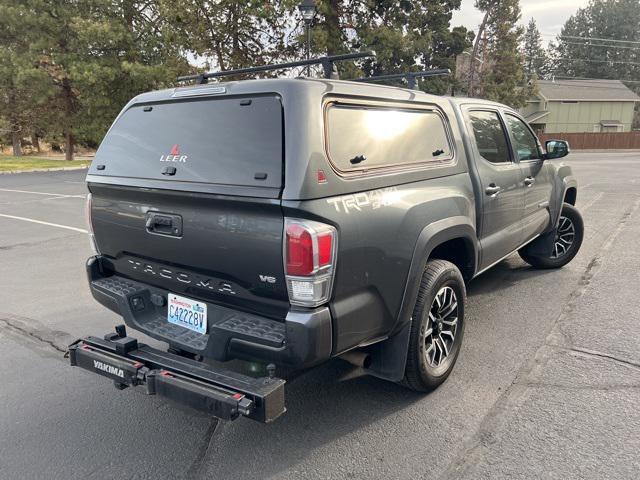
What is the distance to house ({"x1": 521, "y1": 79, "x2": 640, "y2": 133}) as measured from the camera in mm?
49188

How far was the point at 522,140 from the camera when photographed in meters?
5.13

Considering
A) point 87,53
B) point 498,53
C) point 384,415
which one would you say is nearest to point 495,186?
point 384,415

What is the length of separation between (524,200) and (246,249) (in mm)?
3279

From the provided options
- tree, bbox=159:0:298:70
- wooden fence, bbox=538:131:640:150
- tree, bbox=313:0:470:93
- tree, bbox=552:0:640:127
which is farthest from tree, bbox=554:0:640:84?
tree, bbox=159:0:298:70

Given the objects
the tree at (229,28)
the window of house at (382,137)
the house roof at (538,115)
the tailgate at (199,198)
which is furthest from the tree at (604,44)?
the tailgate at (199,198)

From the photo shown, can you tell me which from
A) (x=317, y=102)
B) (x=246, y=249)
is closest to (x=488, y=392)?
(x=246, y=249)

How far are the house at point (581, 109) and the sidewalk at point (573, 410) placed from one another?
1961 inches

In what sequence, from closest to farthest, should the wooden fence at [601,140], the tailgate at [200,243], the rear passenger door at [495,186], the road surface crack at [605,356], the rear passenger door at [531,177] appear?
the tailgate at [200,243] < the road surface crack at [605,356] < the rear passenger door at [495,186] < the rear passenger door at [531,177] < the wooden fence at [601,140]

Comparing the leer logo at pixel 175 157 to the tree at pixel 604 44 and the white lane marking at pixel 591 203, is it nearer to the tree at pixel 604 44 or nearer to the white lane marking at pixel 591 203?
the white lane marking at pixel 591 203

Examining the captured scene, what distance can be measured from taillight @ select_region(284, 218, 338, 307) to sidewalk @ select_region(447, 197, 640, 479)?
1.19 m

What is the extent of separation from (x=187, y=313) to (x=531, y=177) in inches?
144

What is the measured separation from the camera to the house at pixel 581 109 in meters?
49.2

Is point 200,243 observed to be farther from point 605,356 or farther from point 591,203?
point 591,203

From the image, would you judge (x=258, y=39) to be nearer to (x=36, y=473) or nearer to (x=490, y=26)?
(x=490, y=26)
